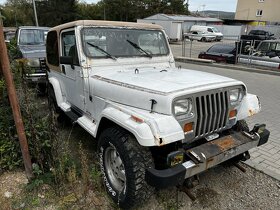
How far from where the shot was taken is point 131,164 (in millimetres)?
2484

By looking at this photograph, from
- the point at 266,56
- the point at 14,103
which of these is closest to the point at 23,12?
the point at 266,56

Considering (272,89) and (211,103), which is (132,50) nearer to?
(211,103)

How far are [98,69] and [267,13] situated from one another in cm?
4673

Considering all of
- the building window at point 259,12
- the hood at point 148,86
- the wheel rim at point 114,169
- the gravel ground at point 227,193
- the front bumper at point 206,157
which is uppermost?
the building window at point 259,12

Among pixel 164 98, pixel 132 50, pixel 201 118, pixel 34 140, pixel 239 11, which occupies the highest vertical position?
pixel 239 11

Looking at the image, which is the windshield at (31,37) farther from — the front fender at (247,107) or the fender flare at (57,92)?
the front fender at (247,107)

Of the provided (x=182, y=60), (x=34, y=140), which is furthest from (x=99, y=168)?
(x=182, y=60)

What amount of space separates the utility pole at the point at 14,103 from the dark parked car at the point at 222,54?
1204 cm

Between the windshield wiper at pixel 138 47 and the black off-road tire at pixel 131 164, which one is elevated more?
the windshield wiper at pixel 138 47

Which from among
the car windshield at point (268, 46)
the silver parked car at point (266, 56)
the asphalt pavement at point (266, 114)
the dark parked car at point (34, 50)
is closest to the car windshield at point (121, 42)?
the asphalt pavement at point (266, 114)

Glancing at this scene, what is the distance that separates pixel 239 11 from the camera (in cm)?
4644

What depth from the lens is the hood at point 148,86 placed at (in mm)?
2480

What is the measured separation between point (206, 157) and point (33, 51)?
6773 mm

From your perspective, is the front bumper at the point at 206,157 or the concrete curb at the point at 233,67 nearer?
the front bumper at the point at 206,157
